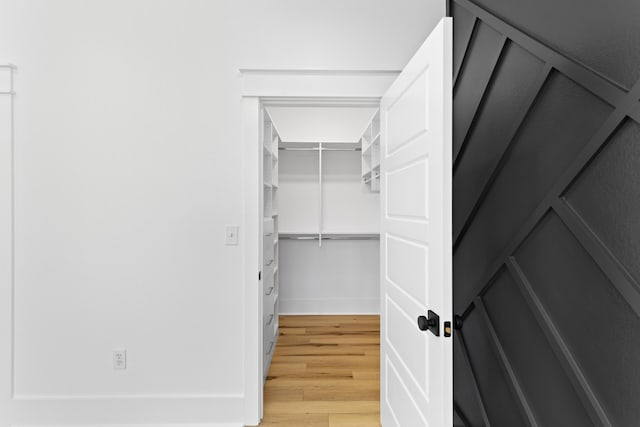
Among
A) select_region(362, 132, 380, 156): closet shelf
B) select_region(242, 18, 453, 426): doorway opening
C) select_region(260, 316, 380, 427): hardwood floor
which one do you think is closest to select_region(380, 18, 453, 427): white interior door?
select_region(242, 18, 453, 426): doorway opening

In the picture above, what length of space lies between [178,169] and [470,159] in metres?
1.59

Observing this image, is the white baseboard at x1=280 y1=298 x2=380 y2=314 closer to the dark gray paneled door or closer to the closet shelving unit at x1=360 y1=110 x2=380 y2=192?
the closet shelving unit at x1=360 y1=110 x2=380 y2=192

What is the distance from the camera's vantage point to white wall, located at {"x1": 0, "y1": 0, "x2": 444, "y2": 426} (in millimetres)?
2137

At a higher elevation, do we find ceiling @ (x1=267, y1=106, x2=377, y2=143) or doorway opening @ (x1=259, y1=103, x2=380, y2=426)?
ceiling @ (x1=267, y1=106, x2=377, y2=143)

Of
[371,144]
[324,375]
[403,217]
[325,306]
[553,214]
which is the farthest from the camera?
[325,306]

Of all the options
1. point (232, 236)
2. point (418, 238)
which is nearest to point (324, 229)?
point (232, 236)

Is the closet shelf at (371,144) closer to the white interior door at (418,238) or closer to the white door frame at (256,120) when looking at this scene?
the white door frame at (256,120)

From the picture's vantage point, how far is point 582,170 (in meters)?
0.89

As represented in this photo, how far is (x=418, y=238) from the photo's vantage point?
4.77ft

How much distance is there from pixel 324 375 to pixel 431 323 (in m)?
1.83

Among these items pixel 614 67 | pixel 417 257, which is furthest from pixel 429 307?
pixel 614 67

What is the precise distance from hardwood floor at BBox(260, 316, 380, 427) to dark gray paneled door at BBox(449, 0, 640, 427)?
3.31 ft

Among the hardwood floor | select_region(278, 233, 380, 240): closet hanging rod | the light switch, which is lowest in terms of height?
the hardwood floor

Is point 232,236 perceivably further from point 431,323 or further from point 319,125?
point 319,125
